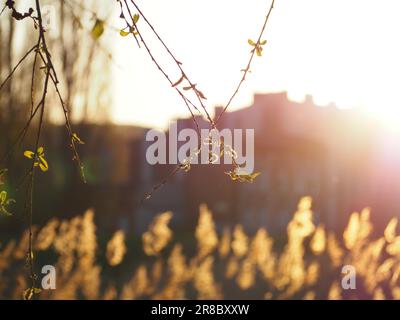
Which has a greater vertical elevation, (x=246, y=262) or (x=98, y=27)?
(x=246, y=262)

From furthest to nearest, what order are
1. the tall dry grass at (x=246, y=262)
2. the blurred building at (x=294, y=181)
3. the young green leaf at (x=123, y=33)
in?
the blurred building at (x=294, y=181) < the tall dry grass at (x=246, y=262) < the young green leaf at (x=123, y=33)

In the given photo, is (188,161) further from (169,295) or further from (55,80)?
(169,295)

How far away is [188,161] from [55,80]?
0.42 metres

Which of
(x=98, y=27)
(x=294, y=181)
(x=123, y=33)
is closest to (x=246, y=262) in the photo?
(x=123, y=33)

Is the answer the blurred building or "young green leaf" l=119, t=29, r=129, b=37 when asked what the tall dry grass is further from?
the blurred building

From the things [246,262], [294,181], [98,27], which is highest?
[294,181]

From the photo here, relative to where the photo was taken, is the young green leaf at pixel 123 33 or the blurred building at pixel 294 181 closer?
the young green leaf at pixel 123 33

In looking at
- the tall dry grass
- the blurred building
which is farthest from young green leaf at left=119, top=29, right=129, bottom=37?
the blurred building

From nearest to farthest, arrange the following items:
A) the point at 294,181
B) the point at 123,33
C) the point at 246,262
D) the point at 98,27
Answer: the point at 98,27
the point at 123,33
the point at 246,262
the point at 294,181

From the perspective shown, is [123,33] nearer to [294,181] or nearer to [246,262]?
[246,262]

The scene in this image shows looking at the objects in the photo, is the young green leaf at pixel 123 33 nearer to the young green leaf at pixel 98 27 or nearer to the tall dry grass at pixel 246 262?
the young green leaf at pixel 98 27

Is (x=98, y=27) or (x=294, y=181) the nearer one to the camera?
(x=98, y=27)

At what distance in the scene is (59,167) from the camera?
2112 cm

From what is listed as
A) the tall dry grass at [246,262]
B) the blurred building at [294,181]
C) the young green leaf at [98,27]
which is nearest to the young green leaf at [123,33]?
the young green leaf at [98,27]
